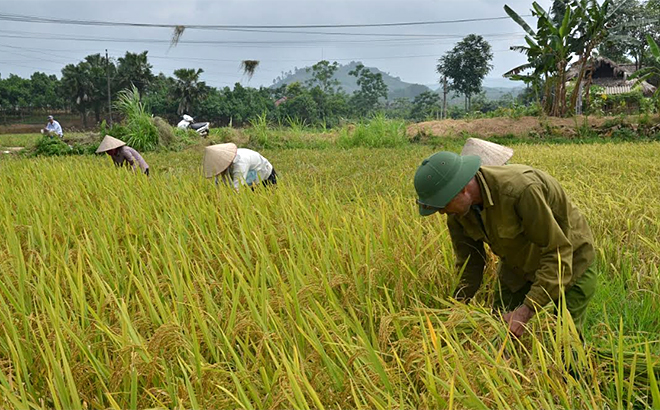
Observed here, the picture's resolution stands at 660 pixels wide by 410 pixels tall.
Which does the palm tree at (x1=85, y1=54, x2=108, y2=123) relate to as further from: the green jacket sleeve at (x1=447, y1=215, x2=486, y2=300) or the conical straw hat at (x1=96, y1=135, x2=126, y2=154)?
the green jacket sleeve at (x1=447, y1=215, x2=486, y2=300)

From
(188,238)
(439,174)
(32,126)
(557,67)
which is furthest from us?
(32,126)

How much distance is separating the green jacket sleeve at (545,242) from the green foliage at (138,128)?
38.7 ft

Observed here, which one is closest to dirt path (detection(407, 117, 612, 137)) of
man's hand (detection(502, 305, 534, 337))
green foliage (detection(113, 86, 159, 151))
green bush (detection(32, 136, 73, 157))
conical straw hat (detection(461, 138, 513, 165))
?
green foliage (detection(113, 86, 159, 151))

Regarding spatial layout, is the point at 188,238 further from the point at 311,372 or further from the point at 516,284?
the point at 516,284

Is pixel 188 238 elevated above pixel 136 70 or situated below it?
below

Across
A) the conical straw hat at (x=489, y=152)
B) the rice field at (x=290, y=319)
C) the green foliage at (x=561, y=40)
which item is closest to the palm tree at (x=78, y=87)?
the green foliage at (x=561, y=40)

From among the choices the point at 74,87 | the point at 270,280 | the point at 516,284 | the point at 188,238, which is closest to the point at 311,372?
the point at 270,280

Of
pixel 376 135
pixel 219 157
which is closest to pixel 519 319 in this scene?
pixel 219 157

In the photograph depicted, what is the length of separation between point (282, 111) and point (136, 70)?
34.8 feet

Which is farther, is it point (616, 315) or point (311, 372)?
point (616, 315)

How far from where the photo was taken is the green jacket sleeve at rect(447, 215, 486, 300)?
6.24 feet

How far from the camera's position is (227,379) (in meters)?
1.40

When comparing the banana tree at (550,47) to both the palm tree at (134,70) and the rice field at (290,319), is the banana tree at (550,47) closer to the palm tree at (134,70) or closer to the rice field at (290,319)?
the rice field at (290,319)

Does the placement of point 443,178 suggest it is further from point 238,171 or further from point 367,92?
point 367,92
